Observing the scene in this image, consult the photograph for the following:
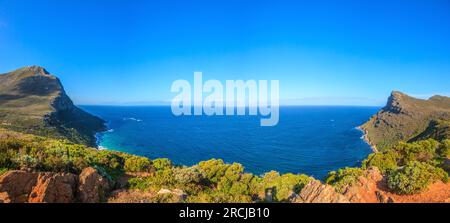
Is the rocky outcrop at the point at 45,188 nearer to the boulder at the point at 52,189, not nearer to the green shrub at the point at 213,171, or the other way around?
the boulder at the point at 52,189

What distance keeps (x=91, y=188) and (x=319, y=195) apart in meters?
10.5

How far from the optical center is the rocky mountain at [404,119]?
110044 millimetres

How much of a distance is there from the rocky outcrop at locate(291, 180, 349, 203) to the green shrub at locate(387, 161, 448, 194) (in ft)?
11.7

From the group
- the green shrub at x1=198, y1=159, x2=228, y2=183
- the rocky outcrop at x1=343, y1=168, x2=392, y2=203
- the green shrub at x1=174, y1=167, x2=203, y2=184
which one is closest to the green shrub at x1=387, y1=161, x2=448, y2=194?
the rocky outcrop at x1=343, y1=168, x2=392, y2=203

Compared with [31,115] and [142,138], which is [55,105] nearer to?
[31,115]

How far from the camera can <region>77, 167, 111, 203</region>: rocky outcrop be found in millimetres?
11734

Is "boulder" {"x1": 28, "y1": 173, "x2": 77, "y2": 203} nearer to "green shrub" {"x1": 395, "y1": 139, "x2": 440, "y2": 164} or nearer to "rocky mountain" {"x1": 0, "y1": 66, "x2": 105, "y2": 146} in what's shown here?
"green shrub" {"x1": 395, "y1": 139, "x2": 440, "y2": 164}

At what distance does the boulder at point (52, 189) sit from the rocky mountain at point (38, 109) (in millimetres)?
83858

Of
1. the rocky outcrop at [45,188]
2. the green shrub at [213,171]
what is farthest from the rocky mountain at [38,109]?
the rocky outcrop at [45,188]

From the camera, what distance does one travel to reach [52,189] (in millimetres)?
10445
